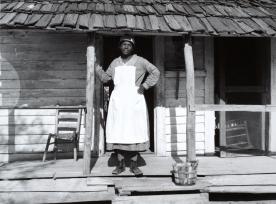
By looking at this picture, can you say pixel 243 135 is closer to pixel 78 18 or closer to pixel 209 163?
pixel 209 163

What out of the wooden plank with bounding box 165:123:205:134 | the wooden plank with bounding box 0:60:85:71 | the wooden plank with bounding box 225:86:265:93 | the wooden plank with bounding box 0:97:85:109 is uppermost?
the wooden plank with bounding box 0:60:85:71

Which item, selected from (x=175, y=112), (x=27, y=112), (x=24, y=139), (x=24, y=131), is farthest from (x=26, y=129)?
(x=175, y=112)

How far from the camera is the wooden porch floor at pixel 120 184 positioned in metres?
6.22

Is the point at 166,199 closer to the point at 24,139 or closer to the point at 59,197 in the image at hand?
the point at 59,197

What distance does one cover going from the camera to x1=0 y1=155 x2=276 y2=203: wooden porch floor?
20.4ft

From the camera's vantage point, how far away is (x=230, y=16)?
7.38m

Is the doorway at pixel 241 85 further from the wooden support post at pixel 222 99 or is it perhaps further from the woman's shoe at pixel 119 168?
the woman's shoe at pixel 119 168

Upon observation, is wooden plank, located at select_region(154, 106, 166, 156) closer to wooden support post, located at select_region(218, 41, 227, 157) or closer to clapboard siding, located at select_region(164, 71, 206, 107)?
clapboard siding, located at select_region(164, 71, 206, 107)

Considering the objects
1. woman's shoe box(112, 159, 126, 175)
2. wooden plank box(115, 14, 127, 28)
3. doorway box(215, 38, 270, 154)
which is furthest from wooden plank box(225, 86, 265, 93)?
woman's shoe box(112, 159, 126, 175)

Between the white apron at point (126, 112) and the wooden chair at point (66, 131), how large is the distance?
143cm

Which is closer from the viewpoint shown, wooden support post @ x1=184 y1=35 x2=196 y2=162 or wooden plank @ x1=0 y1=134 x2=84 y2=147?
wooden support post @ x1=184 y1=35 x2=196 y2=162

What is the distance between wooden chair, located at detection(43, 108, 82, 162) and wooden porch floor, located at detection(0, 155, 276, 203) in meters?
0.66

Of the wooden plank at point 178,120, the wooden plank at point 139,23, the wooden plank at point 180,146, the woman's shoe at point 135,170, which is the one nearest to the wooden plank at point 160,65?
the wooden plank at point 178,120

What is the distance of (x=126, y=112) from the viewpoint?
662 cm
